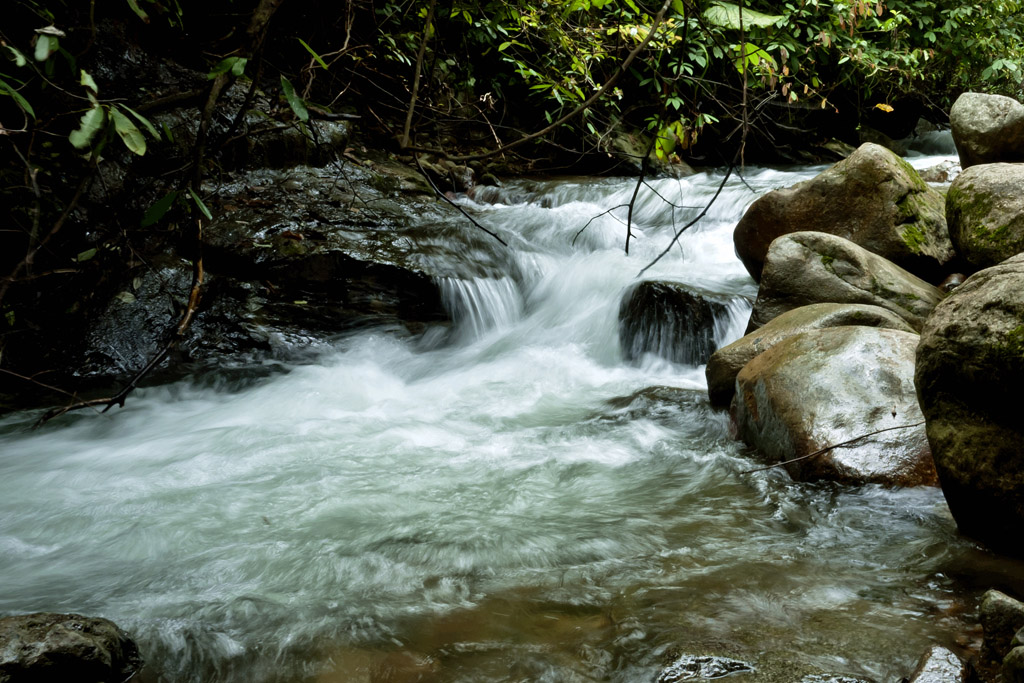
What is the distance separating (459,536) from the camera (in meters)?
3.03

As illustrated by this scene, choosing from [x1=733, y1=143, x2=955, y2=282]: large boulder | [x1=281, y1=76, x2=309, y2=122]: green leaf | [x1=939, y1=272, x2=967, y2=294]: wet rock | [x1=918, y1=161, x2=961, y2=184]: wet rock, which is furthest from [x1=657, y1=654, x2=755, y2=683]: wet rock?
[x1=918, y1=161, x2=961, y2=184]: wet rock

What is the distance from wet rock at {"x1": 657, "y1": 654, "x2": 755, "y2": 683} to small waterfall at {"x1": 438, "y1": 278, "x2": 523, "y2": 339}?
4.32 m

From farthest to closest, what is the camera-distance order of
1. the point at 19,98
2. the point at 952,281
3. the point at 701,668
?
1. the point at 952,281
2. the point at 19,98
3. the point at 701,668

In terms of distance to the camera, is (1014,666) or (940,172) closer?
(1014,666)

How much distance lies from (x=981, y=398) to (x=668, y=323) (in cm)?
331

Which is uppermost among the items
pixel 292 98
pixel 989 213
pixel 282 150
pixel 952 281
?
pixel 282 150

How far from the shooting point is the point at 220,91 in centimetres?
230

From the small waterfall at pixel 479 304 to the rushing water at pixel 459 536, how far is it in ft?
2.19

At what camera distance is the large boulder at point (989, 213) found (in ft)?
14.6

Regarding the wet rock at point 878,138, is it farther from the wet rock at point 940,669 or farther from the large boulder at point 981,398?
the wet rock at point 940,669

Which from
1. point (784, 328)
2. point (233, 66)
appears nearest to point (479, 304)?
point (784, 328)

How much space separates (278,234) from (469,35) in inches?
177

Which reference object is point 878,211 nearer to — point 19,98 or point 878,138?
point 19,98

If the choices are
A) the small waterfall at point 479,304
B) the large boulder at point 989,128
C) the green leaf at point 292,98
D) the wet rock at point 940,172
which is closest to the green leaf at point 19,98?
the green leaf at point 292,98
